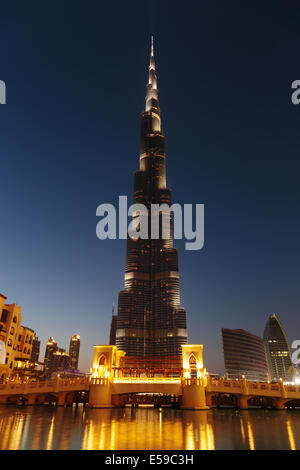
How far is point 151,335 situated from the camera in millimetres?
181125

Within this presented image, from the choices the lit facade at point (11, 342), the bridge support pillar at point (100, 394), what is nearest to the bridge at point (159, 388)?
the bridge support pillar at point (100, 394)

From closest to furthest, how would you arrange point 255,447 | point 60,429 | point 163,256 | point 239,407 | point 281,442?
point 255,447
point 281,442
point 60,429
point 239,407
point 163,256

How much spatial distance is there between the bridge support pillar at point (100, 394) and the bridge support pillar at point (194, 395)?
38.2 ft

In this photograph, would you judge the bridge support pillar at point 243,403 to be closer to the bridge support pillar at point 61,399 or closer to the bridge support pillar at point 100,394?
the bridge support pillar at point 100,394

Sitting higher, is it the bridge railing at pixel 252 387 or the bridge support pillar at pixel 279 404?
the bridge railing at pixel 252 387

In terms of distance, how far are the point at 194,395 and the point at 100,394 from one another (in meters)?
14.5

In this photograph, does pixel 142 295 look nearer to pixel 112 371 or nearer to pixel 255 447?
pixel 112 371

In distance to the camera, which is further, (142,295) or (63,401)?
(142,295)

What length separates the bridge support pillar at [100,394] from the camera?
46.9m

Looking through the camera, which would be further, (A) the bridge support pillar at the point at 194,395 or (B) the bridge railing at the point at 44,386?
(B) the bridge railing at the point at 44,386

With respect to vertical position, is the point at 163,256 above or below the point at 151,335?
above

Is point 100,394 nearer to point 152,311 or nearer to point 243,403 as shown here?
point 243,403

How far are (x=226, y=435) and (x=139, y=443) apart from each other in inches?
300
